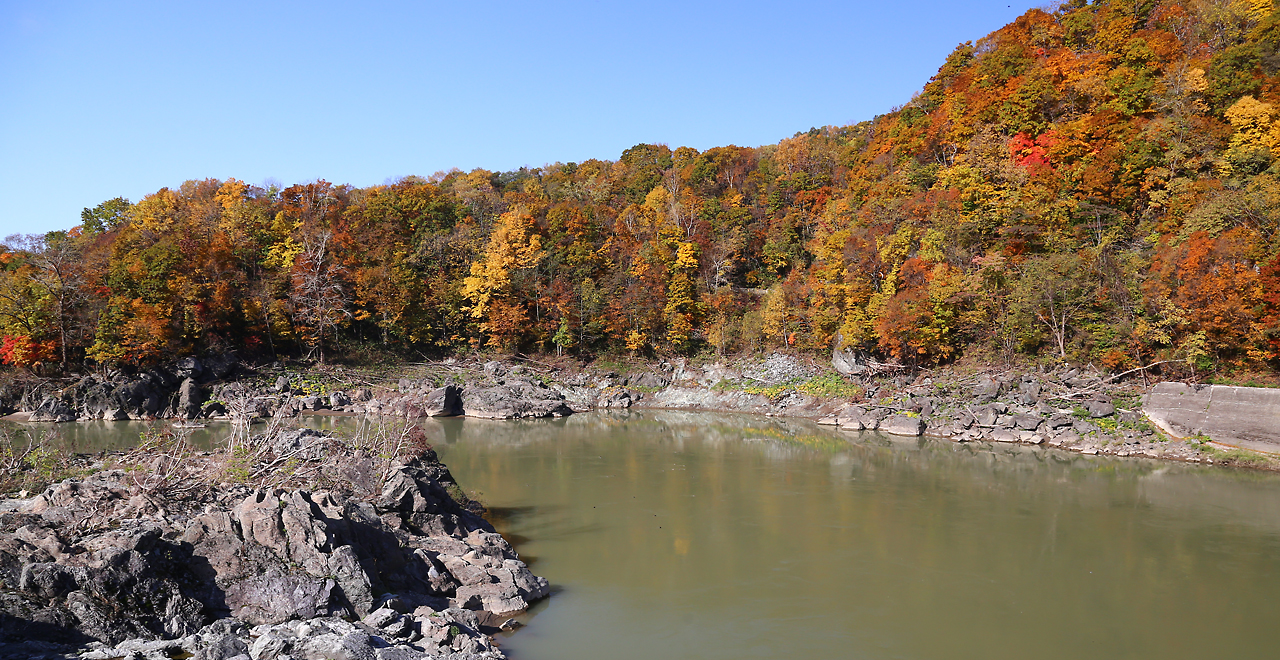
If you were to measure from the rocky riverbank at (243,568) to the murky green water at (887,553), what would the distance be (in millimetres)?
1482

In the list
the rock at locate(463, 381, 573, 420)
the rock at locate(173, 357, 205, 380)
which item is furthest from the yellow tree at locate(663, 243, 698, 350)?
the rock at locate(173, 357, 205, 380)

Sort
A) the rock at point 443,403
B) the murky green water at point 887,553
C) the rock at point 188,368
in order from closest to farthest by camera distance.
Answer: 1. the murky green water at point 887,553
2. the rock at point 188,368
3. the rock at point 443,403

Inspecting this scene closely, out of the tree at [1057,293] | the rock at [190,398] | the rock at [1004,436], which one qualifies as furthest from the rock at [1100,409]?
the rock at [190,398]

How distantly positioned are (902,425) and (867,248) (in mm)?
9744

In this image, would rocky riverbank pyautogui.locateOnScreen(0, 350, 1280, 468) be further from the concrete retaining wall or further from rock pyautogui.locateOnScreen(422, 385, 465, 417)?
the concrete retaining wall

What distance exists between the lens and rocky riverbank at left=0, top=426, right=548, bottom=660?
7.07 metres

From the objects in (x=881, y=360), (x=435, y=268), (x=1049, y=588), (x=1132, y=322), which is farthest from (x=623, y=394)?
(x=1049, y=588)

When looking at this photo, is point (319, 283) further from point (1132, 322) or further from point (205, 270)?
point (1132, 322)

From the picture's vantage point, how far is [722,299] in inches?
1571

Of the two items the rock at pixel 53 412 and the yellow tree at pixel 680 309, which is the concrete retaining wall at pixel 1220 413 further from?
the rock at pixel 53 412

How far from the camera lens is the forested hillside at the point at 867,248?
26.2 metres

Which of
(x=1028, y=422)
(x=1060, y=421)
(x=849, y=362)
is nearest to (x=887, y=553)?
(x=1028, y=422)

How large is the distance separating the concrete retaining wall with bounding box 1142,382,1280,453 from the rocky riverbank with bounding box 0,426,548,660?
2205 cm

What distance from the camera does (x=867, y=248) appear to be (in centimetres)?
3331
